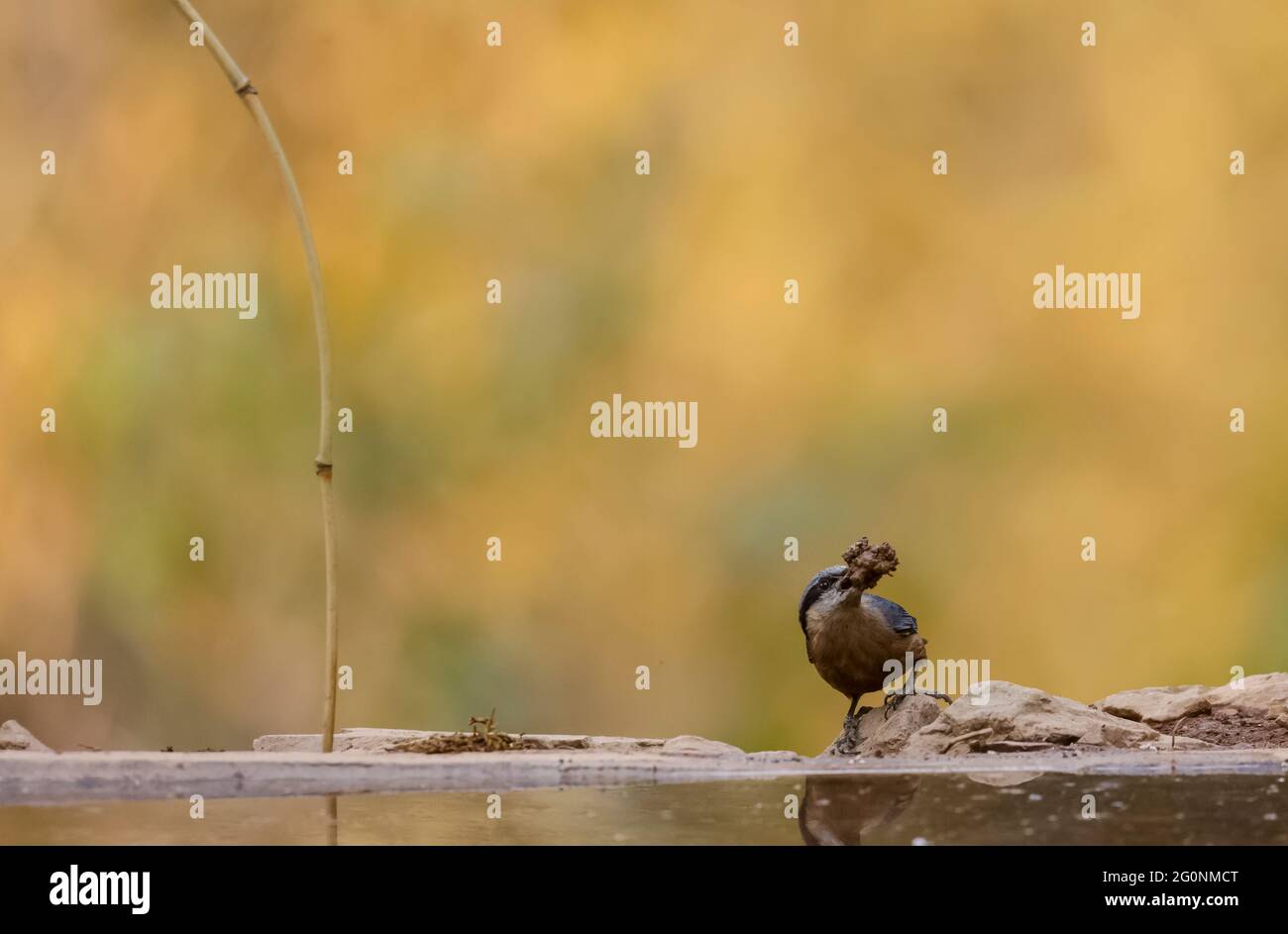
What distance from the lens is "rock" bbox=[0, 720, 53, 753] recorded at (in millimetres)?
8164

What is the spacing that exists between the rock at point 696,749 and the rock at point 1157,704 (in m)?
2.03

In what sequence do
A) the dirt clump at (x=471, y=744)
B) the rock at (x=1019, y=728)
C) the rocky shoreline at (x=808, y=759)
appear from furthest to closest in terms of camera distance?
the dirt clump at (x=471, y=744), the rock at (x=1019, y=728), the rocky shoreline at (x=808, y=759)

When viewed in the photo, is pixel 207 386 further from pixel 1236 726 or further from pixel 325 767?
pixel 1236 726

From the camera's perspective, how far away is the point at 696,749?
747cm

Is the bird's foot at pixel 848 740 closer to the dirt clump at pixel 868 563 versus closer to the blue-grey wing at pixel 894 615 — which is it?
the blue-grey wing at pixel 894 615

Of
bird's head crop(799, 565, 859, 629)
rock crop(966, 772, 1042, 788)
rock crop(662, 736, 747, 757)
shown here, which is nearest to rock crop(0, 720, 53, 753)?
rock crop(662, 736, 747, 757)

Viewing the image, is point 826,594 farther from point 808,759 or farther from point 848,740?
point 808,759

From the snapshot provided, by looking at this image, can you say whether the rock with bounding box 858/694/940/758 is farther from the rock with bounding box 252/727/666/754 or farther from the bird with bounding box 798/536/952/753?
the rock with bounding box 252/727/666/754

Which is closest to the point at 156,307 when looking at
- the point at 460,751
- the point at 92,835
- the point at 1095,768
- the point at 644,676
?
the point at 644,676

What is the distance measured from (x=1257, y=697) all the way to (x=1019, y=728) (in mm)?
1628

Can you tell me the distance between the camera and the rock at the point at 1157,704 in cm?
794

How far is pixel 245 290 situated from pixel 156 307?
2.09 feet

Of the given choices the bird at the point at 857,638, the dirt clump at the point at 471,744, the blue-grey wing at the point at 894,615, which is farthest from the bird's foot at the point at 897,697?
the dirt clump at the point at 471,744

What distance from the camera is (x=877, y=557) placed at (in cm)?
776
